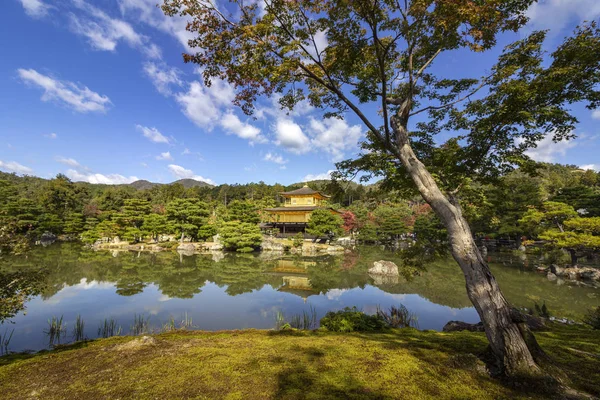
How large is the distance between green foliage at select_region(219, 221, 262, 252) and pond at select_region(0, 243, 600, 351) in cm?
499

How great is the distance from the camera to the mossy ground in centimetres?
239

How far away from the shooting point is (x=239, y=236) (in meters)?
23.7

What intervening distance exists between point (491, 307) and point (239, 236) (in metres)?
22.4

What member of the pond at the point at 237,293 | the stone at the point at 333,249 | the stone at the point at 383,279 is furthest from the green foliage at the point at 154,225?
the stone at the point at 383,279

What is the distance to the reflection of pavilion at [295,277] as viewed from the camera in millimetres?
11591

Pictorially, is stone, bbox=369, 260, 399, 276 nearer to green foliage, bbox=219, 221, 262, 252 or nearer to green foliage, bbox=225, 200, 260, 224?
green foliage, bbox=219, 221, 262, 252

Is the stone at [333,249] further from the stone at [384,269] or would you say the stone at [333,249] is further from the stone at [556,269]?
the stone at [556,269]

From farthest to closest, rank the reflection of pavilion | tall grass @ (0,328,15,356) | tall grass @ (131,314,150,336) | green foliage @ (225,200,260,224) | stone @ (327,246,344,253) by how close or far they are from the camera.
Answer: green foliage @ (225,200,260,224)
stone @ (327,246,344,253)
the reflection of pavilion
tall grass @ (131,314,150,336)
tall grass @ (0,328,15,356)

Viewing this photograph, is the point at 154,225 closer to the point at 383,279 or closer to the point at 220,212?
the point at 220,212

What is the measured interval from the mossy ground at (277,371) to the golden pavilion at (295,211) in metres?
25.0

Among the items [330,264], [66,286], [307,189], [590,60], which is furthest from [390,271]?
[307,189]

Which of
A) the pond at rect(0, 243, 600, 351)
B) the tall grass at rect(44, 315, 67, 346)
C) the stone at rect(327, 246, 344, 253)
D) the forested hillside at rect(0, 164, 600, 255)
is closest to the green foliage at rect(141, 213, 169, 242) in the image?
the forested hillside at rect(0, 164, 600, 255)

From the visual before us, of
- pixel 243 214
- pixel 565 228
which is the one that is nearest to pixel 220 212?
pixel 243 214

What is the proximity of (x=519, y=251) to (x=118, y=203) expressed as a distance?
160 feet
